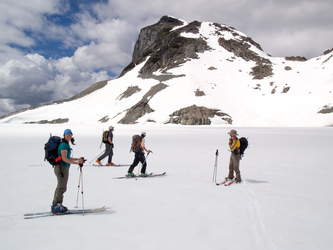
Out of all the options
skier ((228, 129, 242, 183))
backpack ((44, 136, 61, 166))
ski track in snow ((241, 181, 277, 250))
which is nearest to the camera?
ski track in snow ((241, 181, 277, 250))

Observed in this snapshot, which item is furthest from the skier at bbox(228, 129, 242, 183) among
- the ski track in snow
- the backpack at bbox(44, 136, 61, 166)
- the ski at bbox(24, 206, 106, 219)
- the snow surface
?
the backpack at bbox(44, 136, 61, 166)

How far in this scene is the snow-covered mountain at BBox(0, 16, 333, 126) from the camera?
213 feet

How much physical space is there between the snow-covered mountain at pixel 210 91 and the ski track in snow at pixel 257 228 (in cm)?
5463

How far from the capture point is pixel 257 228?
565 cm

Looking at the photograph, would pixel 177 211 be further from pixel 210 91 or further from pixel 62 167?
pixel 210 91

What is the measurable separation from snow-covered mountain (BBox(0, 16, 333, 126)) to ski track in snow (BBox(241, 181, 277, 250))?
179ft

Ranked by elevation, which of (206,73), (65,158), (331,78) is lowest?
(65,158)

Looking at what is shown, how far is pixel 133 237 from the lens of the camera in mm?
5098

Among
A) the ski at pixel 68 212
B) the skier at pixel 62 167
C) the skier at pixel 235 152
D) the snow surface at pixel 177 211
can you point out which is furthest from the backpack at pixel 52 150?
the skier at pixel 235 152

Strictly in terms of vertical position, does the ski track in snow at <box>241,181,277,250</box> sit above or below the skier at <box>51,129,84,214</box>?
below

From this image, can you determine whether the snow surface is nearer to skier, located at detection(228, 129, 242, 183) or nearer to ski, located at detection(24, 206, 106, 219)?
ski, located at detection(24, 206, 106, 219)

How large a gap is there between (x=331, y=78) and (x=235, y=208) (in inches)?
3099

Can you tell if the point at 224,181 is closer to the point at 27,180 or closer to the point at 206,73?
the point at 27,180

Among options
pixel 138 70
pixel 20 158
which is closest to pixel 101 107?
pixel 138 70
